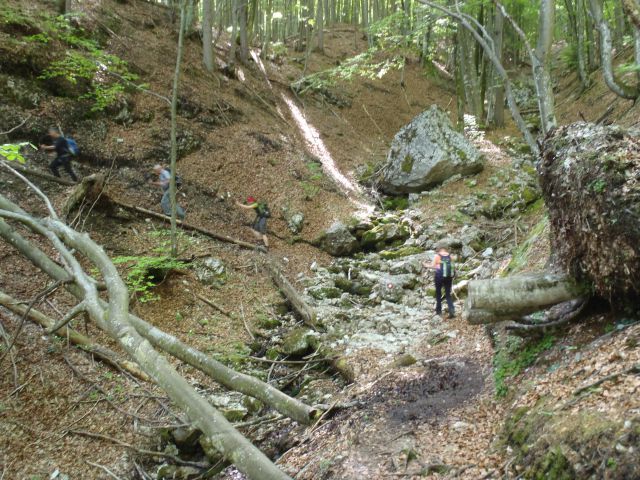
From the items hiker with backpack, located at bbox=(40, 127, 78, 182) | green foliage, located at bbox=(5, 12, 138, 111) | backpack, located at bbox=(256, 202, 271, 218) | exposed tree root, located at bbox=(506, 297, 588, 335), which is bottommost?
exposed tree root, located at bbox=(506, 297, 588, 335)

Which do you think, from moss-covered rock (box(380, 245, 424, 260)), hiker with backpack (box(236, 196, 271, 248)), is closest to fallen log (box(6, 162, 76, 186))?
hiker with backpack (box(236, 196, 271, 248))

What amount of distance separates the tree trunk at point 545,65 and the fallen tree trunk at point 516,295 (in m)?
3.28

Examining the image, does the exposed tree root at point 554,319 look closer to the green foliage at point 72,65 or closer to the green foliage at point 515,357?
the green foliage at point 515,357

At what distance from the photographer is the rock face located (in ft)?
48.1

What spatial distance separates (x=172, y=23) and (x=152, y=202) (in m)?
10.8

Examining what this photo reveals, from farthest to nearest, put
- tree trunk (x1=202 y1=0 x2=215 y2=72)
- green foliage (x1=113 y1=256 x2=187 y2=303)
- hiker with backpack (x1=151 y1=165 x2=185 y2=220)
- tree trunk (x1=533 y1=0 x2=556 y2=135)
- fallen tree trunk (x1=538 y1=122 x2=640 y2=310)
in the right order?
tree trunk (x1=202 y1=0 x2=215 y2=72)
hiker with backpack (x1=151 y1=165 x2=185 y2=220)
green foliage (x1=113 y1=256 x2=187 y2=303)
tree trunk (x1=533 y1=0 x2=556 y2=135)
fallen tree trunk (x1=538 y1=122 x2=640 y2=310)

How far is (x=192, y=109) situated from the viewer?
48.7 ft

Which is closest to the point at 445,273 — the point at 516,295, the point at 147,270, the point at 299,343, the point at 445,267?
the point at 445,267

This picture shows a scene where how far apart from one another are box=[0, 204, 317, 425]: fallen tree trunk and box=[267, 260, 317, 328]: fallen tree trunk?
11.7ft

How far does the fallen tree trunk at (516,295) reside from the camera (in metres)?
4.45

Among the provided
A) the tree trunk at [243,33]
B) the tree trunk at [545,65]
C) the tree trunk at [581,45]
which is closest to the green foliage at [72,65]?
the tree trunk at [243,33]

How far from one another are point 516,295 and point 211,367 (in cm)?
349

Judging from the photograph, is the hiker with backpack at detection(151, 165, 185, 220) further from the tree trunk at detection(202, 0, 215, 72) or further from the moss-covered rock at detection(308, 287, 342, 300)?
the tree trunk at detection(202, 0, 215, 72)

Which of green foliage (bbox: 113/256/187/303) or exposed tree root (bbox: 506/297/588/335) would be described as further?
green foliage (bbox: 113/256/187/303)
